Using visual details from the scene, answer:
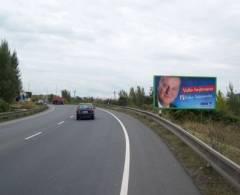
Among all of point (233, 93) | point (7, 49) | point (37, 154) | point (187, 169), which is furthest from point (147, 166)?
point (7, 49)

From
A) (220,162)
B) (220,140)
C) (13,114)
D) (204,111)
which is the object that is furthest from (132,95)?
(220,162)

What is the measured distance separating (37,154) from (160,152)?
4.01 m

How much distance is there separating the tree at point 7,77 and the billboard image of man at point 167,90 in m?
41.4

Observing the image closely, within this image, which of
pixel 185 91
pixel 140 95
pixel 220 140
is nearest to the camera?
pixel 220 140

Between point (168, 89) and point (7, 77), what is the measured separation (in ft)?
141

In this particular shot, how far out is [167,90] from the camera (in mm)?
38031

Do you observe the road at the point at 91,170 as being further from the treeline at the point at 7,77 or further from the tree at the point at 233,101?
the treeline at the point at 7,77

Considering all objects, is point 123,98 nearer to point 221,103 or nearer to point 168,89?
point 221,103

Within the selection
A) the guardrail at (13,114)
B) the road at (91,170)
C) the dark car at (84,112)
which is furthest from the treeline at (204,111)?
the road at (91,170)

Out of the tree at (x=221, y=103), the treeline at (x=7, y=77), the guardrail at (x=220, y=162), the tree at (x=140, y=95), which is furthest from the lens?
the treeline at (x=7, y=77)

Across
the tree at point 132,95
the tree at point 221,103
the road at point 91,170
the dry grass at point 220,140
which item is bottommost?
the road at point 91,170

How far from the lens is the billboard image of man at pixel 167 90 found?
3772 cm

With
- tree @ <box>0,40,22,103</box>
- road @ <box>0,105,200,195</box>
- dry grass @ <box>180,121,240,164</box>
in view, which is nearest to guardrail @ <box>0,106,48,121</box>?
dry grass @ <box>180,121,240,164</box>

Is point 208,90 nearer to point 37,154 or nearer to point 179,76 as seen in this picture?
point 179,76
